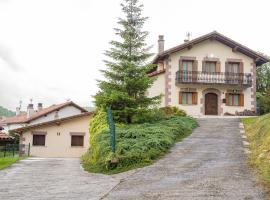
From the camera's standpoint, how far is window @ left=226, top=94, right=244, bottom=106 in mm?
31141

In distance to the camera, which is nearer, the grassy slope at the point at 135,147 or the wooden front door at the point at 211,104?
the grassy slope at the point at 135,147

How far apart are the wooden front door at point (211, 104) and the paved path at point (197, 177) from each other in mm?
14832

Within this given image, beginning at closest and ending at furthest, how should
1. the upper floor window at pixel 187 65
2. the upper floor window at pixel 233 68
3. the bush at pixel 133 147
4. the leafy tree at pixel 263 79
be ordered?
the bush at pixel 133 147 → the upper floor window at pixel 187 65 → the upper floor window at pixel 233 68 → the leafy tree at pixel 263 79

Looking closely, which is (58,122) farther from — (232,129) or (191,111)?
(232,129)

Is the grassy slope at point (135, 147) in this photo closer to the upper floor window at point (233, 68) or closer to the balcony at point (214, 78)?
the balcony at point (214, 78)

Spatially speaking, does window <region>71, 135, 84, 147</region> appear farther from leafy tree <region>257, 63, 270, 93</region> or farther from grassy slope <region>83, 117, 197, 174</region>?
leafy tree <region>257, 63, 270, 93</region>

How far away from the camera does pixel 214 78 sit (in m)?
30.9

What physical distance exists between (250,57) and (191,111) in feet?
23.5

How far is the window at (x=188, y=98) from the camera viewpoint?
101 ft

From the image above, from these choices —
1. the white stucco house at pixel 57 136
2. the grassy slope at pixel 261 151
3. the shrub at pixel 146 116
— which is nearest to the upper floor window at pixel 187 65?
the white stucco house at pixel 57 136

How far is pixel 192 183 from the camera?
379 inches

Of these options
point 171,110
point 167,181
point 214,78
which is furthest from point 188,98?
point 167,181

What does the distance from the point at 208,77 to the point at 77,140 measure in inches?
481

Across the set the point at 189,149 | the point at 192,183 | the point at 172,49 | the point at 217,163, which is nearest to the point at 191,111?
the point at 172,49
